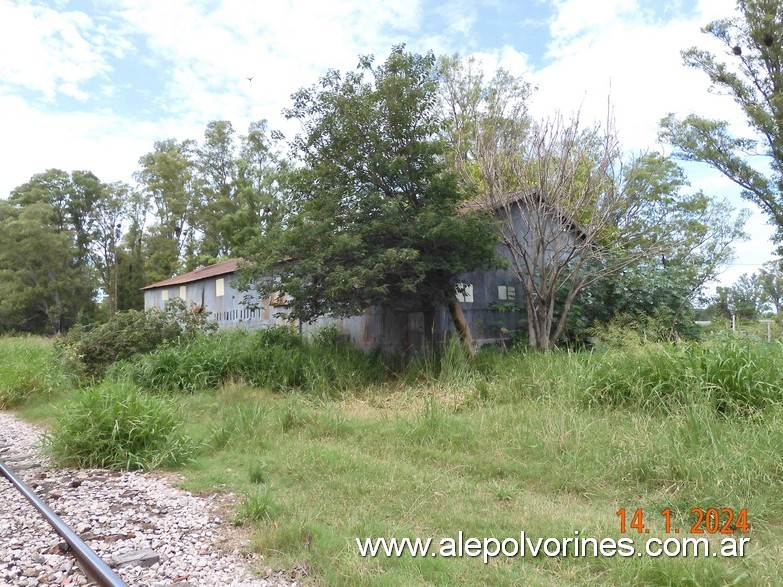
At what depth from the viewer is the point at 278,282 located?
1078 centimetres

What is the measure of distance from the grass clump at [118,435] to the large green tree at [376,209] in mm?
3716

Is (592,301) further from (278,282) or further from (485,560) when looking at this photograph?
(485,560)

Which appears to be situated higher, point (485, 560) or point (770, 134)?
point (770, 134)

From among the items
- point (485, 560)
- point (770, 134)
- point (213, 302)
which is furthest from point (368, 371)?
point (770, 134)

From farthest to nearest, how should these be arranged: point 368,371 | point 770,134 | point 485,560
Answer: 1. point 770,134
2. point 368,371
3. point 485,560

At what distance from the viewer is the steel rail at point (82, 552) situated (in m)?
3.42

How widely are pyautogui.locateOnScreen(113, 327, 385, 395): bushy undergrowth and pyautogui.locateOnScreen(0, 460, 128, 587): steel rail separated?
191 inches

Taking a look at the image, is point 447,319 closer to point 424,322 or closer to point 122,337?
point 424,322

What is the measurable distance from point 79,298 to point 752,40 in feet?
143

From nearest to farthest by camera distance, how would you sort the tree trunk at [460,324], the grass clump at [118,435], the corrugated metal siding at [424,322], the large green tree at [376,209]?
the grass clump at [118,435]
the large green tree at [376,209]
the tree trunk at [460,324]
the corrugated metal siding at [424,322]

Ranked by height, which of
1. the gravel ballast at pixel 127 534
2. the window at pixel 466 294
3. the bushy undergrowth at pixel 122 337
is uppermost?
the window at pixel 466 294

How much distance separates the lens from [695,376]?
6.23 m
